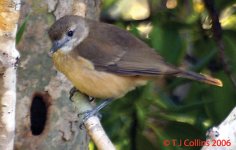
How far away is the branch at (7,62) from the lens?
3615 mm

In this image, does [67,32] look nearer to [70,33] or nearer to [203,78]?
[70,33]

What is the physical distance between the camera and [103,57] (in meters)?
4.59

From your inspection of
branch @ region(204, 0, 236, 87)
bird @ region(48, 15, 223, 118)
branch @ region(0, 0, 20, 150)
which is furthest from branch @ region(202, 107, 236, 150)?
branch @ region(204, 0, 236, 87)

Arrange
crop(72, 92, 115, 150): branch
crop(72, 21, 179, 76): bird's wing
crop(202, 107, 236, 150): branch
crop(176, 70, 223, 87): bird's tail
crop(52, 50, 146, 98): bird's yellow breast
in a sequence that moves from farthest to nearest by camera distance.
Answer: crop(72, 21, 179, 76): bird's wing
crop(52, 50, 146, 98): bird's yellow breast
crop(176, 70, 223, 87): bird's tail
crop(72, 92, 115, 150): branch
crop(202, 107, 236, 150): branch

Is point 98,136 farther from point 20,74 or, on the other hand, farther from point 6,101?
point 20,74

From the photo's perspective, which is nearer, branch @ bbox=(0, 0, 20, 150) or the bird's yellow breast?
branch @ bbox=(0, 0, 20, 150)

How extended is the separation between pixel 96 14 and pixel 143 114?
0.79 m

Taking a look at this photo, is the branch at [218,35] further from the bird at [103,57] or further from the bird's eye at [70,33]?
the bird's eye at [70,33]

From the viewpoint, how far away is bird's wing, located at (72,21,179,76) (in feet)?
15.0

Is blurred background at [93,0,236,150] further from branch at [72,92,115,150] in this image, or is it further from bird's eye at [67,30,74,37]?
branch at [72,92,115,150]

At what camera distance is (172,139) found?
4.79 m

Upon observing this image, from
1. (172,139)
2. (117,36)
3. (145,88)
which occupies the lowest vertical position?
(172,139)

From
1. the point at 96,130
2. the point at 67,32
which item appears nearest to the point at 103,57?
the point at 67,32

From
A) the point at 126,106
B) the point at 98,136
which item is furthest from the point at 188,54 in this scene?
the point at 98,136
